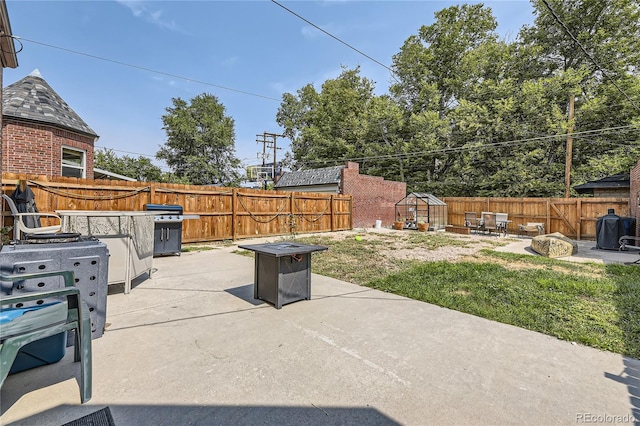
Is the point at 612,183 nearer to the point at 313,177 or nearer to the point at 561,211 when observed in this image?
the point at 561,211

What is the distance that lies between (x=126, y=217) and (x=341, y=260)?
15.8 feet

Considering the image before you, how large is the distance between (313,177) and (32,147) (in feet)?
47.4

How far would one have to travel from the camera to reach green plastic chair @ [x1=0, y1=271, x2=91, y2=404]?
1554mm

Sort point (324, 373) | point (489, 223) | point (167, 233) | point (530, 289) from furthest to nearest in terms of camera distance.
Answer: point (489, 223) < point (167, 233) < point (530, 289) < point (324, 373)

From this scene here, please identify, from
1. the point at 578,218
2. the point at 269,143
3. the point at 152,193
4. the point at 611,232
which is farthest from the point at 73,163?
the point at 269,143

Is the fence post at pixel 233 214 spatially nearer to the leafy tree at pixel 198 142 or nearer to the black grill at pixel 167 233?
the black grill at pixel 167 233

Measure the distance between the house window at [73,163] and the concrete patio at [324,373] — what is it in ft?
28.9

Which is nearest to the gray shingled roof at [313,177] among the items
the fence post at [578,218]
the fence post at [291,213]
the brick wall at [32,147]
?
the fence post at [291,213]

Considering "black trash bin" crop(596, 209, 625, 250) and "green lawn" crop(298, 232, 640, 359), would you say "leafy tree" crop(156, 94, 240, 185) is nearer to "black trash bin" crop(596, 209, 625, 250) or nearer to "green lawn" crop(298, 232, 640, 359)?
"green lawn" crop(298, 232, 640, 359)

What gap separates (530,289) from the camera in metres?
4.85

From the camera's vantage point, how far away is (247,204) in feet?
37.8

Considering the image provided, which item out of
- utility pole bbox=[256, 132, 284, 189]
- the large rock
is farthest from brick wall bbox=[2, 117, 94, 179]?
utility pole bbox=[256, 132, 284, 189]

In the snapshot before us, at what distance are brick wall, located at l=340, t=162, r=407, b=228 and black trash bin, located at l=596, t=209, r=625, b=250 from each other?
10.7 metres

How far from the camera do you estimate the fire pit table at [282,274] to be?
3.89 metres
